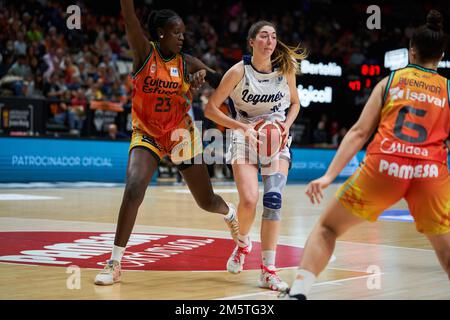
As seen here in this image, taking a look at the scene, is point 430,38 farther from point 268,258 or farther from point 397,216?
point 397,216

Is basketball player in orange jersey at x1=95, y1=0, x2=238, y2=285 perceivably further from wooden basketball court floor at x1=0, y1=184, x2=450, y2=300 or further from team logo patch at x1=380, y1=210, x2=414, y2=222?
team logo patch at x1=380, y1=210, x2=414, y2=222

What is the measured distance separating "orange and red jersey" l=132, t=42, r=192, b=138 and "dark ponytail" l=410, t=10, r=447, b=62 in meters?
2.29

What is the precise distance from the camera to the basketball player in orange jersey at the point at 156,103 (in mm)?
5754

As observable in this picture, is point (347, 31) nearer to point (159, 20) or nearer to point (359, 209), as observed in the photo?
point (159, 20)

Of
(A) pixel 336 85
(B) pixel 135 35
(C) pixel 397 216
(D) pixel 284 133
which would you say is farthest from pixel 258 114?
(A) pixel 336 85

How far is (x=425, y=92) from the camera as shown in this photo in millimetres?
4285

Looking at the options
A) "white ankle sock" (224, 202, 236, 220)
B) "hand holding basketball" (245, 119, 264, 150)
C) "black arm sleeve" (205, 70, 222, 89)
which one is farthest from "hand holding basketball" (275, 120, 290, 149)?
"white ankle sock" (224, 202, 236, 220)

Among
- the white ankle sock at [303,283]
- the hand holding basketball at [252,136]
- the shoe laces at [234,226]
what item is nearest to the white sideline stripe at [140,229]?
the shoe laces at [234,226]

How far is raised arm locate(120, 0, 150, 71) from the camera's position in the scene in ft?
18.7

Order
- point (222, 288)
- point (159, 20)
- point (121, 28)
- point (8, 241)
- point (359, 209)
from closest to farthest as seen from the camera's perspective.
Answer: point (359, 209) < point (222, 288) < point (159, 20) < point (8, 241) < point (121, 28)

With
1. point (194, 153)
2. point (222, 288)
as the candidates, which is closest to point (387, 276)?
point (222, 288)

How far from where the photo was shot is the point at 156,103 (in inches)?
238

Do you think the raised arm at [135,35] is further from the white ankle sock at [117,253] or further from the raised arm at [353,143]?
the raised arm at [353,143]
